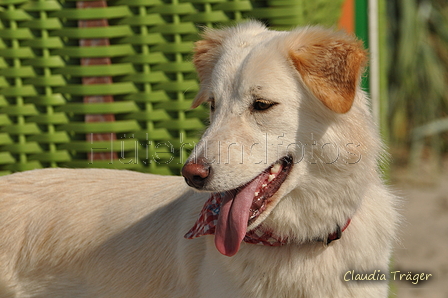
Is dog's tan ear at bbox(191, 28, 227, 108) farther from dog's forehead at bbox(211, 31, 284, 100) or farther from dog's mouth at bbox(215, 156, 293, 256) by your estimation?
dog's mouth at bbox(215, 156, 293, 256)

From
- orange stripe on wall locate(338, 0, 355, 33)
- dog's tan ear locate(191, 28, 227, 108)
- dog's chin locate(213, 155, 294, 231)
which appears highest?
orange stripe on wall locate(338, 0, 355, 33)

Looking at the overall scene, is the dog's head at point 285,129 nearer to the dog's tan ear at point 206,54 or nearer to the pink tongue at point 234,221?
the pink tongue at point 234,221

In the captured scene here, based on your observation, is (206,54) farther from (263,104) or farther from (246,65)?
(263,104)

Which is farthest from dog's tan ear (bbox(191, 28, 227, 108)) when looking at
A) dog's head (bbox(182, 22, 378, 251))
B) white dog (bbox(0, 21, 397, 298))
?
dog's head (bbox(182, 22, 378, 251))

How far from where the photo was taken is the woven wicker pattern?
3389 millimetres

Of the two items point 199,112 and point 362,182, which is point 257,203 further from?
point 199,112

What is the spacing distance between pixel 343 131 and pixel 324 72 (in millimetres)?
274

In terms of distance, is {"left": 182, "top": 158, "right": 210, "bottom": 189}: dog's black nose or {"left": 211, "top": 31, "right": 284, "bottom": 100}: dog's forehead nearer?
{"left": 182, "top": 158, "right": 210, "bottom": 189}: dog's black nose

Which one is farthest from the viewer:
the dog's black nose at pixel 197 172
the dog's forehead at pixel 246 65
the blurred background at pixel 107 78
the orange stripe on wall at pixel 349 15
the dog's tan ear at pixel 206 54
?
the orange stripe on wall at pixel 349 15

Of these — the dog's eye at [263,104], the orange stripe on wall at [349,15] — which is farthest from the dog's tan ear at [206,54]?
the orange stripe on wall at [349,15]

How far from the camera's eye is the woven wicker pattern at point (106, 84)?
3.39 m

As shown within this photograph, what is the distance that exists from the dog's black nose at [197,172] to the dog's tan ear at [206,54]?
682 mm

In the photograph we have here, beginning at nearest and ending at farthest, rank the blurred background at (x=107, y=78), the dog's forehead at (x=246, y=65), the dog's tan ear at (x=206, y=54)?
the dog's forehead at (x=246, y=65)
the dog's tan ear at (x=206, y=54)
the blurred background at (x=107, y=78)

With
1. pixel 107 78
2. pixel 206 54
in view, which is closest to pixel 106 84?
pixel 107 78
